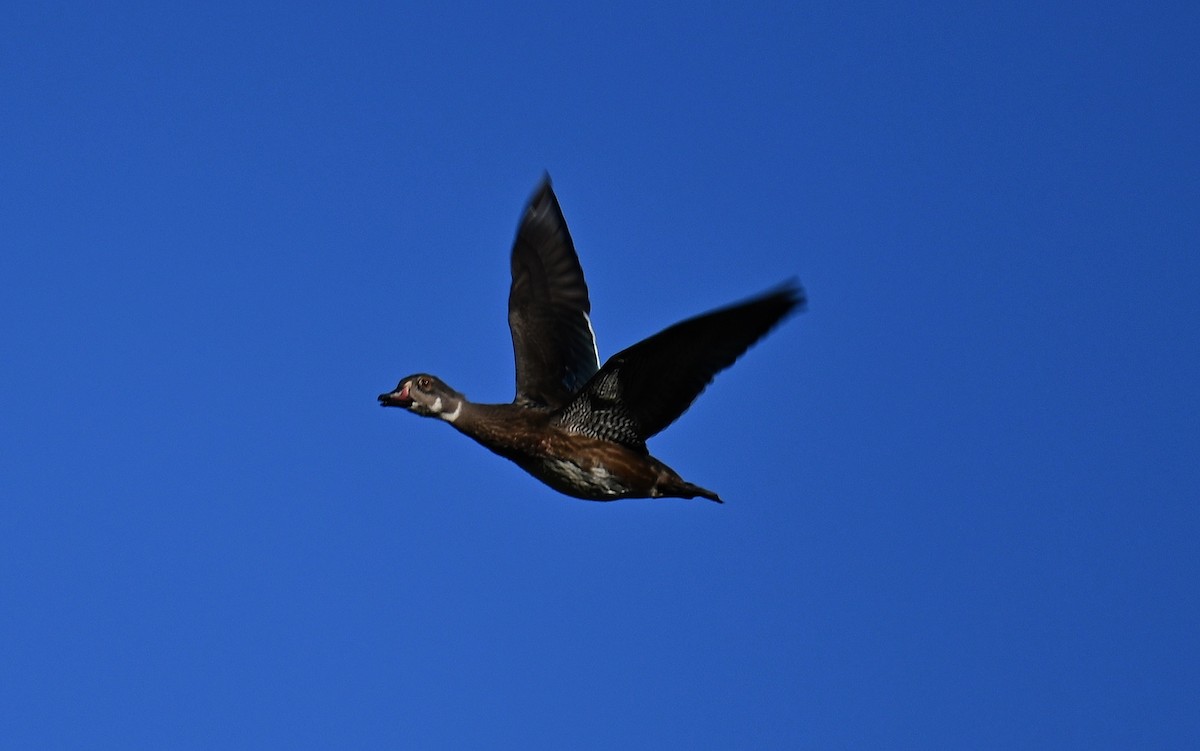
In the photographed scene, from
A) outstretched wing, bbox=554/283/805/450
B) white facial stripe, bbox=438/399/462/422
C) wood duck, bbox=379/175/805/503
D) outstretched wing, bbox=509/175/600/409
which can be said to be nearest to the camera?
outstretched wing, bbox=554/283/805/450

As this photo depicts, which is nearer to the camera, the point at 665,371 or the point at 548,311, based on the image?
the point at 665,371

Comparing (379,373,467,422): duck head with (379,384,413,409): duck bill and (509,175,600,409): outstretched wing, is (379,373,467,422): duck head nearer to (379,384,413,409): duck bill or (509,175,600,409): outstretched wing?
(379,384,413,409): duck bill

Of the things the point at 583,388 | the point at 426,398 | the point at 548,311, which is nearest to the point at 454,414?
the point at 426,398

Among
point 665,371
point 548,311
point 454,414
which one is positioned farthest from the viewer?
point 548,311

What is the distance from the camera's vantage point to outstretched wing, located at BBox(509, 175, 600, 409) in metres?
15.5

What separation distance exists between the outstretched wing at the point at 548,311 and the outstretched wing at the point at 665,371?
1295mm

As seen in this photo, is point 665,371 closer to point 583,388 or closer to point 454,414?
point 583,388

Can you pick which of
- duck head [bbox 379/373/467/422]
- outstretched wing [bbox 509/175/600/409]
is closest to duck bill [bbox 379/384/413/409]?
duck head [bbox 379/373/467/422]

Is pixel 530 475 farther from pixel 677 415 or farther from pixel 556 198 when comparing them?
pixel 556 198

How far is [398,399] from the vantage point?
1479 cm

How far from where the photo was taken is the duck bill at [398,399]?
580 inches

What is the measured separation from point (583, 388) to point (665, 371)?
2.59ft

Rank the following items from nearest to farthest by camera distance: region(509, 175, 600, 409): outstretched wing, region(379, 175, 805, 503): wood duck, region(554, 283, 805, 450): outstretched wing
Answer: region(554, 283, 805, 450): outstretched wing < region(379, 175, 805, 503): wood duck < region(509, 175, 600, 409): outstretched wing

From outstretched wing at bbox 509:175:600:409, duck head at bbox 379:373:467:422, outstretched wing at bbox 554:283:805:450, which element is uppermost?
outstretched wing at bbox 509:175:600:409
